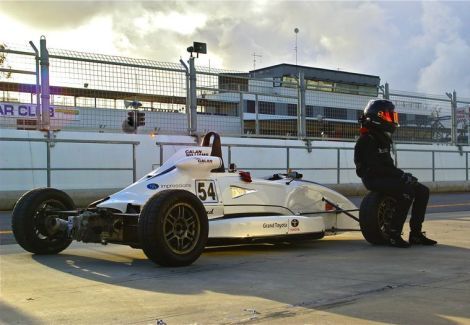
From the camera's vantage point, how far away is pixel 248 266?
627cm

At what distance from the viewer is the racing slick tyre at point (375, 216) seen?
7695mm

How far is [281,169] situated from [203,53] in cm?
402

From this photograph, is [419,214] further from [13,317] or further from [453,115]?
[453,115]

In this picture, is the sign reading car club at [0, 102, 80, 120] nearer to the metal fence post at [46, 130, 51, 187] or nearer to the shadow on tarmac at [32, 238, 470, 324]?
the metal fence post at [46, 130, 51, 187]

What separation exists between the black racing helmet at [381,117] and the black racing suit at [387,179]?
0.34 feet

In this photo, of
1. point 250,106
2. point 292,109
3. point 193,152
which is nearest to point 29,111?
point 250,106

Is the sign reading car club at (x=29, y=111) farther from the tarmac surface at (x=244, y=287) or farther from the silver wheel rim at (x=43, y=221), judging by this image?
the silver wheel rim at (x=43, y=221)

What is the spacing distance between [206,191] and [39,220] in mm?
1961

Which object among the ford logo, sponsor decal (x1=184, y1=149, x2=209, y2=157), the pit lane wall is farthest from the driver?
the pit lane wall

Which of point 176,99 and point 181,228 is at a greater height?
point 176,99

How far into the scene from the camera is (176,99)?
15133 mm

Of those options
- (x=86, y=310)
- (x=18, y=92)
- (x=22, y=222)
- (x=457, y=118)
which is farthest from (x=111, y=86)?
(x=457, y=118)

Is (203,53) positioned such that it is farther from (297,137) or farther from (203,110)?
(297,137)

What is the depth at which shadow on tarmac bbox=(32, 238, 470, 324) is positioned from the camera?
14.7 feet
